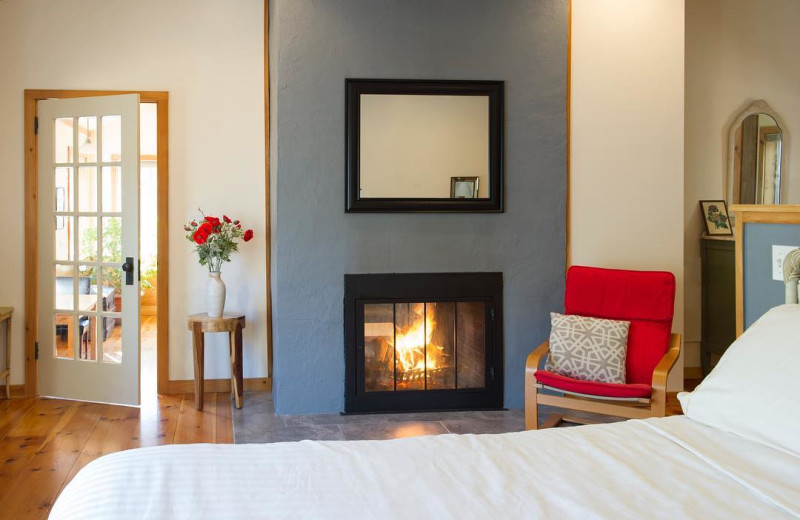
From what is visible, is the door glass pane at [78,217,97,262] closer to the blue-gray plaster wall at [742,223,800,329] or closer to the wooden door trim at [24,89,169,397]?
the wooden door trim at [24,89,169,397]

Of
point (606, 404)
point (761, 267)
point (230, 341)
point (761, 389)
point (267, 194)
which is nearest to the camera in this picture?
point (761, 389)

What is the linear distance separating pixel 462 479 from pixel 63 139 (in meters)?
4.21

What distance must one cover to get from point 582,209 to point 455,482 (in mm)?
3321

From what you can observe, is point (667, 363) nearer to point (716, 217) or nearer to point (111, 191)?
point (716, 217)

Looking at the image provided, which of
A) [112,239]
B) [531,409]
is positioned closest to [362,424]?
[531,409]

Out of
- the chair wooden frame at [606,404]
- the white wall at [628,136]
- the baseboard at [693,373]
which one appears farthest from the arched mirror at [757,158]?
the chair wooden frame at [606,404]

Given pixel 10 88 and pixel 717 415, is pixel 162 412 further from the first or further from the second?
pixel 717 415

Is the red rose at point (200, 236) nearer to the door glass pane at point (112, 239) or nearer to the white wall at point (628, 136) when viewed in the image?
the door glass pane at point (112, 239)

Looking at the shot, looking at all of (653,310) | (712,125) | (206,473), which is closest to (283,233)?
(653,310)

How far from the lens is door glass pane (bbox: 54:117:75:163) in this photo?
15.7 feet

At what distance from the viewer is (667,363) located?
371 centimetres

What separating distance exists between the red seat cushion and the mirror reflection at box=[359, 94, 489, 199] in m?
1.26

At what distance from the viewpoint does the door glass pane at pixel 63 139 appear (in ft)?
15.7

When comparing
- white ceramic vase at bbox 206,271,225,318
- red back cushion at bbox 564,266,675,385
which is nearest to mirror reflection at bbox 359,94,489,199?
red back cushion at bbox 564,266,675,385
